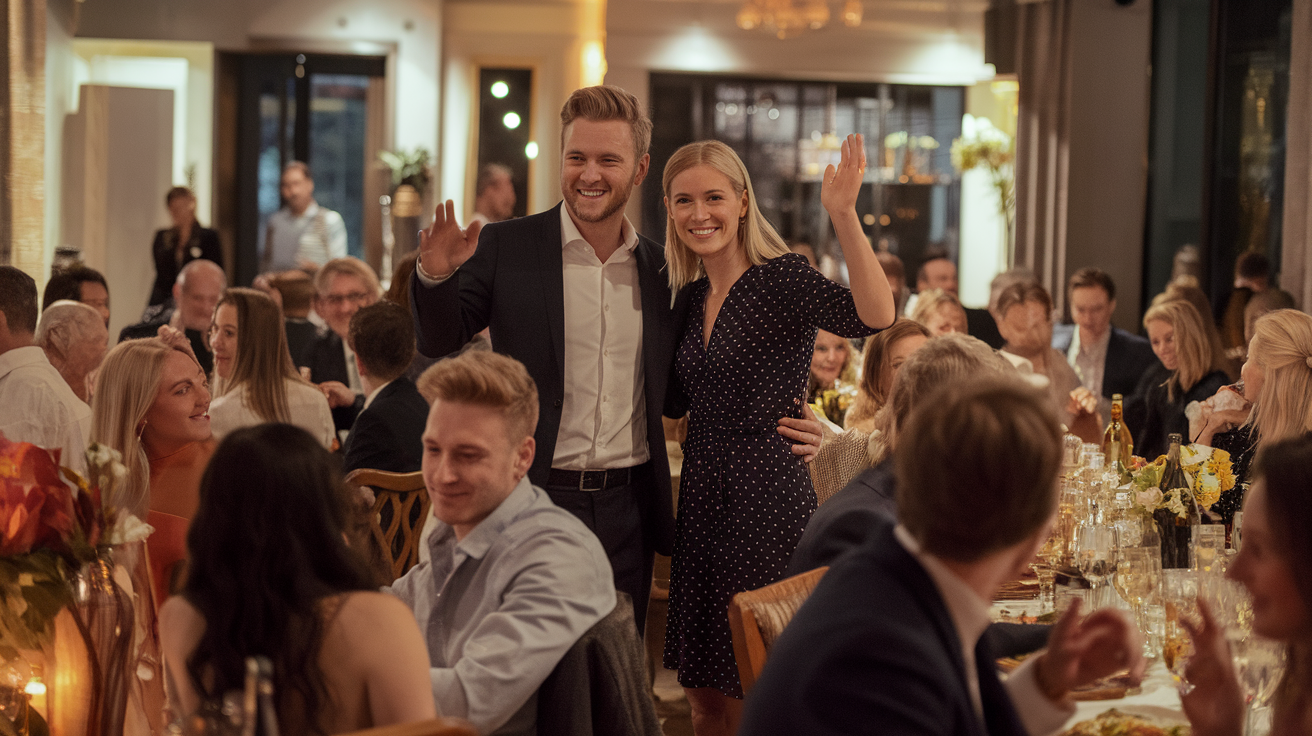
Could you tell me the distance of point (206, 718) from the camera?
3.87 feet

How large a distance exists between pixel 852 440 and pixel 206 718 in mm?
3038

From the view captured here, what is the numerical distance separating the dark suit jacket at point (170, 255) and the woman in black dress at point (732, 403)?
8168 millimetres

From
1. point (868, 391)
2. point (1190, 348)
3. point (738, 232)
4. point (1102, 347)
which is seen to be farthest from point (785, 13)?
point (738, 232)

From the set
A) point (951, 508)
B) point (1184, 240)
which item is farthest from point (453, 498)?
point (1184, 240)

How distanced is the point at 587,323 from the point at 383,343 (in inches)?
60.6

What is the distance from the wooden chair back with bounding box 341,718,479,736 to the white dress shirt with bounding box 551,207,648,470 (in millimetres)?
1398

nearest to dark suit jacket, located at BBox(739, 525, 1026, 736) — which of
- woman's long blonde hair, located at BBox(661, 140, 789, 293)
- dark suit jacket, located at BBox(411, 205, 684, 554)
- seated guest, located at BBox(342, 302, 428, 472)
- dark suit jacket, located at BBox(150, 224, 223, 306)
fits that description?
dark suit jacket, located at BBox(411, 205, 684, 554)

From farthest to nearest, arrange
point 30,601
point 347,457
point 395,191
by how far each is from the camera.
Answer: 1. point 395,191
2. point 347,457
3. point 30,601

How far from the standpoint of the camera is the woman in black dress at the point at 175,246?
9.96 m

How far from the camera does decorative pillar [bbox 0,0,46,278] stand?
5.88 meters

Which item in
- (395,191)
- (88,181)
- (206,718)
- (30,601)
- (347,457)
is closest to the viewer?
(206,718)

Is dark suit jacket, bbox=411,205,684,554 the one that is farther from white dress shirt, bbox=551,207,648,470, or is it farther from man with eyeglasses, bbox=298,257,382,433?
man with eyeglasses, bbox=298,257,382,433

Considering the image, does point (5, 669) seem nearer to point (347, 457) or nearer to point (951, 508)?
point (951, 508)

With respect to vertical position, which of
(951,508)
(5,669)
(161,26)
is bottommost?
(5,669)
